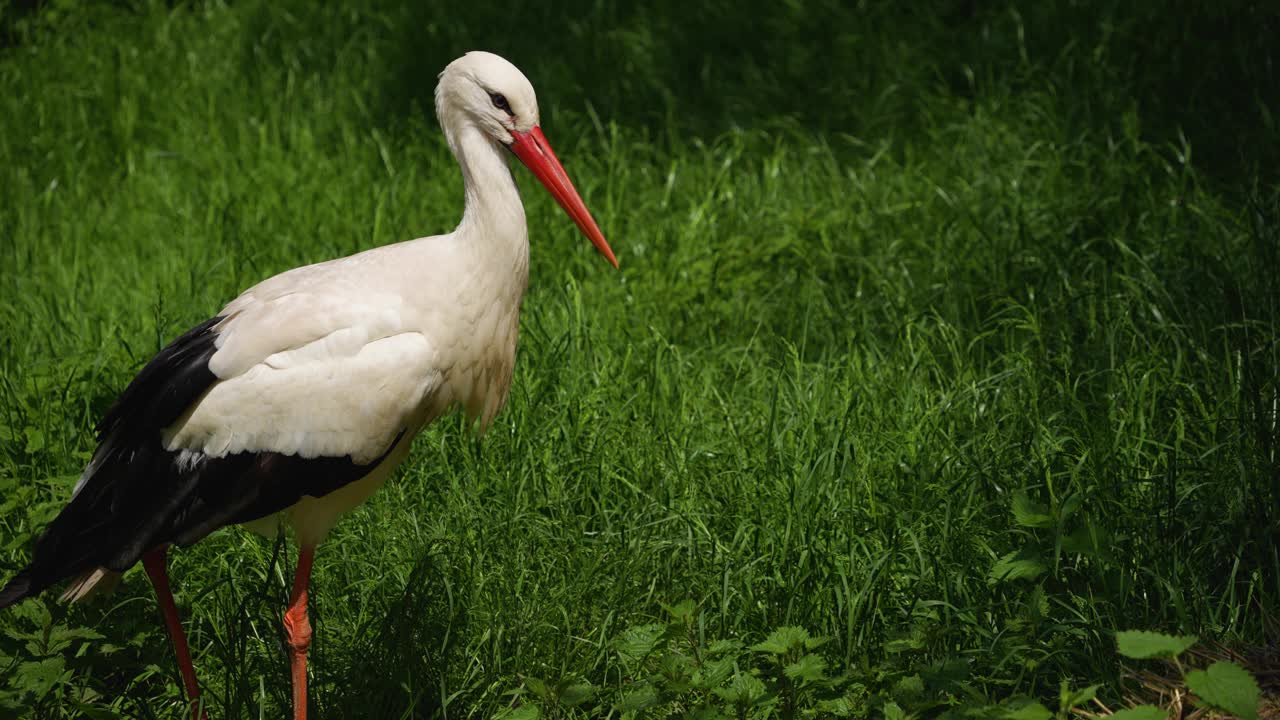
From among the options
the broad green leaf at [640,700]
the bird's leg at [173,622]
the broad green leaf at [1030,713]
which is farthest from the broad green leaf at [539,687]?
the broad green leaf at [1030,713]

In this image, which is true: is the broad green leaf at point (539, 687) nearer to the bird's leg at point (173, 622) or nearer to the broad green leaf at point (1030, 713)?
the bird's leg at point (173, 622)

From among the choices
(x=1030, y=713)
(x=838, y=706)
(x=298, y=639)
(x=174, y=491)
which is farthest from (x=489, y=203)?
(x=1030, y=713)

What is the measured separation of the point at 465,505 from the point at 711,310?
1.41m

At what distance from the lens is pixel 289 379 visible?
→ 2.79m

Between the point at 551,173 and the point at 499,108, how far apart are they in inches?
7.8

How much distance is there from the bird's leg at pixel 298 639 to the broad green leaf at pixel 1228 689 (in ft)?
6.00

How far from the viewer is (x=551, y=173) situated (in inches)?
119

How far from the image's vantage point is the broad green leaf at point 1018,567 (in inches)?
103

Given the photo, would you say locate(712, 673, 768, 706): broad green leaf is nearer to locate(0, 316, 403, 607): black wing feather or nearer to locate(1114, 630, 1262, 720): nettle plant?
locate(1114, 630, 1262, 720): nettle plant

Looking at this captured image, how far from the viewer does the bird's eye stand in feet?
9.59

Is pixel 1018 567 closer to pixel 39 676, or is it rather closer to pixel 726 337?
pixel 726 337

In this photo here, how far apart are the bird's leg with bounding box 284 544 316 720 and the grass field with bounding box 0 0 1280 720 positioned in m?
0.12

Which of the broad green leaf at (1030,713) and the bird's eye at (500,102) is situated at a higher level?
the bird's eye at (500,102)

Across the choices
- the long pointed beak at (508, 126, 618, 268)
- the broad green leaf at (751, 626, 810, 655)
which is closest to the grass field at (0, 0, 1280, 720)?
the broad green leaf at (751, 626, 810, 655)
